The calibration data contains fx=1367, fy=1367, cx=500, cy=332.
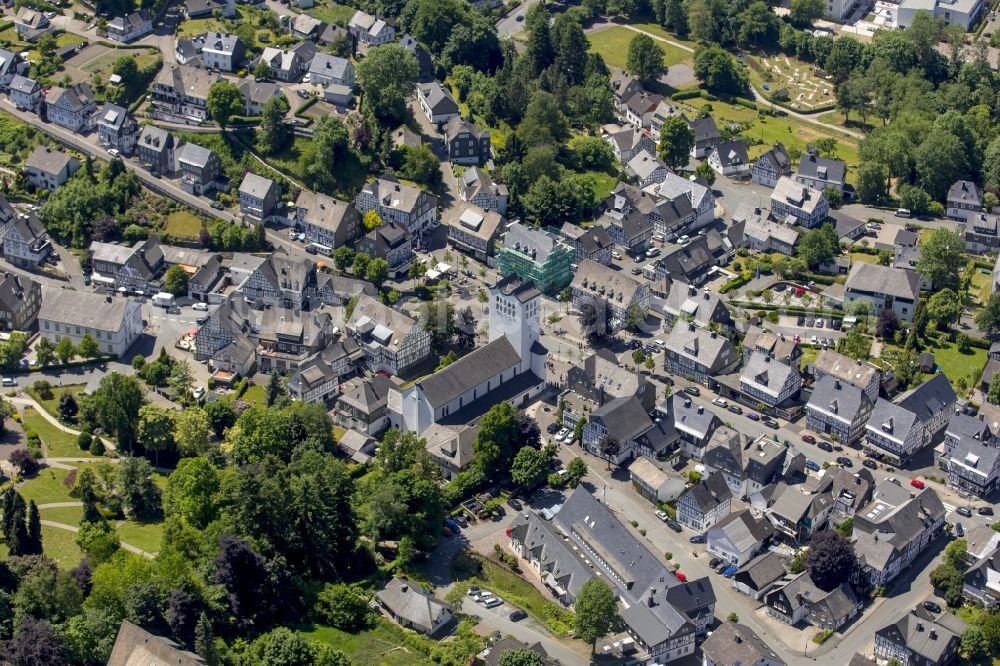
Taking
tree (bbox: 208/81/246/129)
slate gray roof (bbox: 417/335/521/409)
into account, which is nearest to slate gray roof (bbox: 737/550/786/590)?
slate gray roof (bbox: 417/335/521/409)

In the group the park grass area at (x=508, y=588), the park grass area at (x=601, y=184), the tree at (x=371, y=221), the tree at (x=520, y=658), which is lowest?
the park grass area at (x=508, y=588)

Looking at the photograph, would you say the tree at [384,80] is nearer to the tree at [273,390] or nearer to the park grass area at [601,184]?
the park grass area at [601,184]

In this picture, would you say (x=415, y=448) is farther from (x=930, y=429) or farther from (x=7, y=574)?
(x=930, y=429)

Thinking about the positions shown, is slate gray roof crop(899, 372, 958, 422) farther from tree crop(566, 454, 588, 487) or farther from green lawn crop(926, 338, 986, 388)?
tree crop(566, 454, 588, 487)

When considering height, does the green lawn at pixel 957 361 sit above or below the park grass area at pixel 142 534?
above

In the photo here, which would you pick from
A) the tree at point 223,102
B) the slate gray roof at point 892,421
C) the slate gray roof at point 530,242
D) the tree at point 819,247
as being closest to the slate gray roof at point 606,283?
the slate gray roof at point 530,242

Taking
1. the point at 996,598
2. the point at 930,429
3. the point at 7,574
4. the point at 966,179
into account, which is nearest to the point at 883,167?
the point at 966,179
